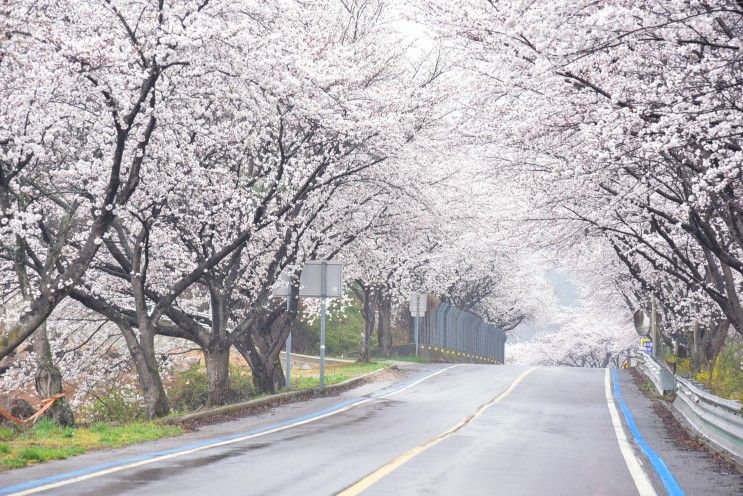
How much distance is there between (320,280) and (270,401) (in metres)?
3.85

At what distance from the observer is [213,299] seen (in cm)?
2322

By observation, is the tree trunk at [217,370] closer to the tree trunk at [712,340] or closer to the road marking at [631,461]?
the road marking at [631,461]

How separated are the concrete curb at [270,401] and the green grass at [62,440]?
1.03 metres

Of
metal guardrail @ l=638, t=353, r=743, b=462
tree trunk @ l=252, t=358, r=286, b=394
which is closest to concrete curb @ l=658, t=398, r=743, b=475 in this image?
metal guardrail @ l=638, t=353, r=743, b=462

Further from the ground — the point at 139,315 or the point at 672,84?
the point at 672,84

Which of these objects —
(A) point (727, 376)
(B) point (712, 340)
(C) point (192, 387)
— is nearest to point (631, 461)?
(A) point (727, 376)

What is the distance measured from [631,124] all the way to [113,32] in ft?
26.1

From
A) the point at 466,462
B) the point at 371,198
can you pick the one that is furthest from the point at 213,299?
the point at 466,462

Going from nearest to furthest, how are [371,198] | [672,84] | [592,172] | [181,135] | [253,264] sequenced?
1. [672,84]
2. [592,172]
3. [181,135]
4. [253,264]
5. [371,198]

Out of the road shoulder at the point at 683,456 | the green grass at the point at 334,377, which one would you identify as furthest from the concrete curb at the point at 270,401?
the road shoulder at the point at 683,456

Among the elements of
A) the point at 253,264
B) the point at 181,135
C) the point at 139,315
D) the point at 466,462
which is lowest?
the point at 466,462

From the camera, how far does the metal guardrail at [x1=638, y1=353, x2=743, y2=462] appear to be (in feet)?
46.8

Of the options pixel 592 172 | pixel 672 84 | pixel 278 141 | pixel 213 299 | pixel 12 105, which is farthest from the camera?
pixel 213 299

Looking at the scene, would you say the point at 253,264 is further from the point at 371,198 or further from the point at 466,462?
the point at 466,462
